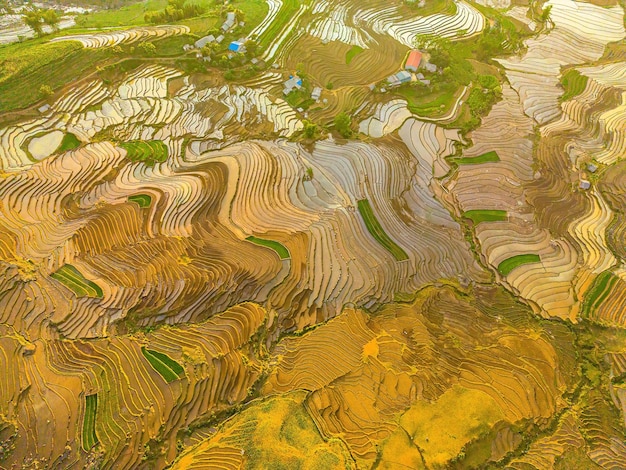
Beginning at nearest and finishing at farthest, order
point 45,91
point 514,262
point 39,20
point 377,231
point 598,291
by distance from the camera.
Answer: point 598,291 < point 514,262 < point 377,231 < point 45,91 < point 39,20

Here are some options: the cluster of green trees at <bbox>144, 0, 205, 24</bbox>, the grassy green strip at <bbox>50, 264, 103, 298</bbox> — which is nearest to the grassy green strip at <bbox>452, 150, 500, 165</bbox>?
the grassy green strip at <bbox>50, 264, 103, 298</bbox>

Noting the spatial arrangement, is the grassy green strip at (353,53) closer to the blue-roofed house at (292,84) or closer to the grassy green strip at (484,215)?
the blue-roofed house at (292,84)

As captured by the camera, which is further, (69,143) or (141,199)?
(69,143)

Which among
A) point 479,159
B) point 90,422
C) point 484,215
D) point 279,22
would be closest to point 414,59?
point 479,159

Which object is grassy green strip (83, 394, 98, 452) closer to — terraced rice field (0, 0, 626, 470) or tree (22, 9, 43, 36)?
terraced rice field (0, 0, 626, 470)

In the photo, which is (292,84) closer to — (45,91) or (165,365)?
(45,91)

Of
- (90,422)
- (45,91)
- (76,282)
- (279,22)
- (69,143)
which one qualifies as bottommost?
(90,422)
